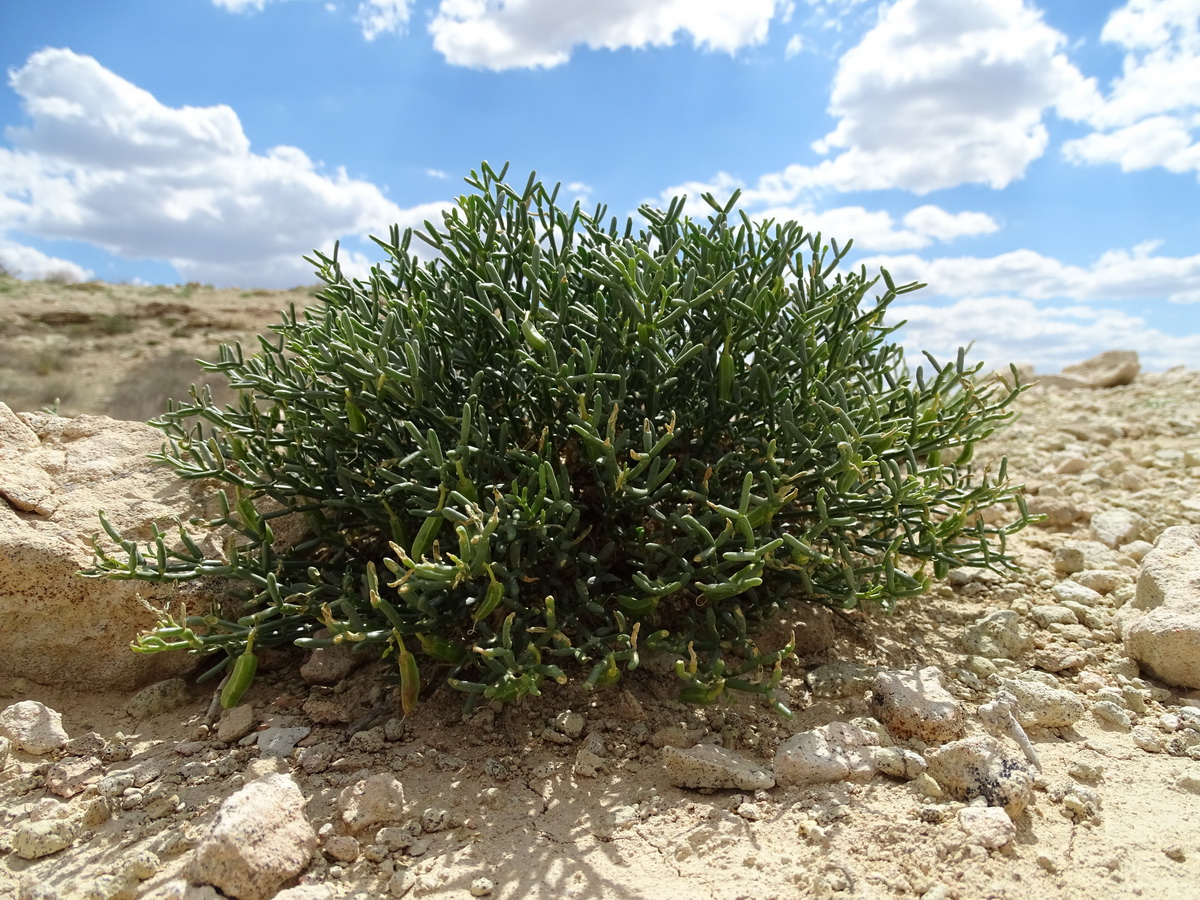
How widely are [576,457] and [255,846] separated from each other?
1.36 m

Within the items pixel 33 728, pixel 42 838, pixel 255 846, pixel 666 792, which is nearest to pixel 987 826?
pixel 666 792

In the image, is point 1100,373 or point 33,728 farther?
point 1100,373

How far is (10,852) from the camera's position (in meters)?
2.31

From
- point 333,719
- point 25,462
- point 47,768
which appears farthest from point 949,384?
point 25,462

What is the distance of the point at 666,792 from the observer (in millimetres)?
2361

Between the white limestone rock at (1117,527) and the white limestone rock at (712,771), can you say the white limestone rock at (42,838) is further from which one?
the white limestone rock at (1117,527)

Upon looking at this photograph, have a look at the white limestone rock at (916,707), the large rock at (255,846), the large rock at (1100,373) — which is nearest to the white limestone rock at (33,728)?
the large rock at (255,846)

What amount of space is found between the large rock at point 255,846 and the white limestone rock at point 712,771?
92 centimetres

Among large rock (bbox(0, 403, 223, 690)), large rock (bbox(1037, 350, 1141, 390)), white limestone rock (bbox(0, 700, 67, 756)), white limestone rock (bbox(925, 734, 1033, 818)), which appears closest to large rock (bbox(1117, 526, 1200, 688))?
white limestone rock (bbox(925, 734, 1033, 818))

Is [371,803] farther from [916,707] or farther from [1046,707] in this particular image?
[1046,707]

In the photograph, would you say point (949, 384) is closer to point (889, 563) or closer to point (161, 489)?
point (889, 563)

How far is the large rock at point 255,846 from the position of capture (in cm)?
201

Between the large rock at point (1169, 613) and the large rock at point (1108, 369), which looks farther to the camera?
the large rock at point (1108, 369)

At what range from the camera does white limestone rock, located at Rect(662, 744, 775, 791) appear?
2.33 metres
